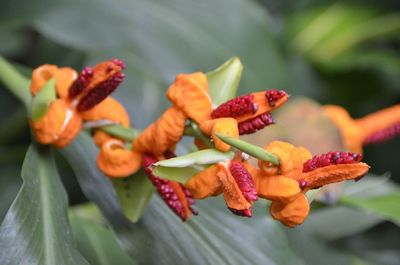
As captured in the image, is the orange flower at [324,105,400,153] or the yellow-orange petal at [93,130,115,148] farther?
the orange flower at [324,105,400,153]

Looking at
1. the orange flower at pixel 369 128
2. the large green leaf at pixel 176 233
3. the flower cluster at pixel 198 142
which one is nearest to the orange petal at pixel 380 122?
the orange flower at pixel 369 128

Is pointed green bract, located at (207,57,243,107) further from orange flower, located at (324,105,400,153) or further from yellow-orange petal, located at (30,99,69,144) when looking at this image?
orange flower, located at (324,105,400,153)

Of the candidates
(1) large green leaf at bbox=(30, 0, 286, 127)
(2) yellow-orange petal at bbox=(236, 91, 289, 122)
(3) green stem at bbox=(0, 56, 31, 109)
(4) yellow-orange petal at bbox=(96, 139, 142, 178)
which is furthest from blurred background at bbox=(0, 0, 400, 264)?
(2) yellow-orange petal at bbox=(236, 91, 289, 122)

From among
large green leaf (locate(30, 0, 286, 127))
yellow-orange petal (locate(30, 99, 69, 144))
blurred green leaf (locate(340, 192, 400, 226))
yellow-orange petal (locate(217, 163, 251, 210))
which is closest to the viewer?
yellow-orange petal (locate(217, 163, 251, 210))

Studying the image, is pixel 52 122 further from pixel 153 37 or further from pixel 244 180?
pixel 153 37

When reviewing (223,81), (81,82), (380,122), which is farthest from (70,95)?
(380,122)

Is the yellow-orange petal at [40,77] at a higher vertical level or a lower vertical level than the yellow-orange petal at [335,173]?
higher

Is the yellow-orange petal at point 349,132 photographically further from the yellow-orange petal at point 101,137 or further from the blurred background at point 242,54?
the yellow-orange petal at point 101,137
